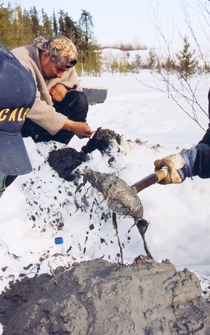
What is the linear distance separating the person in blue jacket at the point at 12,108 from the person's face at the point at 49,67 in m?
1.40

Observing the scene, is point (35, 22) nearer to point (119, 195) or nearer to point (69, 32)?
Result: point (69, 32)

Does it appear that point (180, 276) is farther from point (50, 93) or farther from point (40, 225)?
point (50, 93)

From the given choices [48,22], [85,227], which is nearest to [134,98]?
[85,227]

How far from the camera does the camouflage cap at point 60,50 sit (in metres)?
2.88

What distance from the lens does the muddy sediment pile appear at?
1483 mm

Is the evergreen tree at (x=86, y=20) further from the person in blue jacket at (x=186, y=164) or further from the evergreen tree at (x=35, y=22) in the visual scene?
the person in blue jacket at (x=186, y=164)

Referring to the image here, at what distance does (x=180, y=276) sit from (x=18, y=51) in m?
2.02

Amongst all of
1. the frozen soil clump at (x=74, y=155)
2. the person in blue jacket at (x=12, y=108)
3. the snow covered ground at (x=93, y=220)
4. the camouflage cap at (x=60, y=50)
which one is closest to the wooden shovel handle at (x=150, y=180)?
the snow covered ground at (x=93, y=220)

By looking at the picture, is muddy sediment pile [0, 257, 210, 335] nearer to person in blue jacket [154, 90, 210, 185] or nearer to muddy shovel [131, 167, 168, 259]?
muddy shovel [131, 167, 168, 259]

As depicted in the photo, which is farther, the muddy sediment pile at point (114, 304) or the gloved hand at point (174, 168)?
the gloved hand at point (174, 168)

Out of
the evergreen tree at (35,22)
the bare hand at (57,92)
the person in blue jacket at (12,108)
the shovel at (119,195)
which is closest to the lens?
the person in blue jacket at (12,108)

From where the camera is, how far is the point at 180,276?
5.61 feet

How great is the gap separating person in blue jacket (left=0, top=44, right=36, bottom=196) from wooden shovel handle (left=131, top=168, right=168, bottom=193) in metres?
0.67

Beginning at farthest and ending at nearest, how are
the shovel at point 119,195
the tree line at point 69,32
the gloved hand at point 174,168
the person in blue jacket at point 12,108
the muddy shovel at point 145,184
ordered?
the tree line at point 69,32
the gloved hand at point 174,168
the muddy shovel at point 145,184
the shovel at point 119,195
the person in blue jacket at point 12,108
